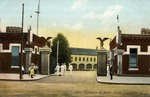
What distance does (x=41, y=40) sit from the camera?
→ 4425 cm

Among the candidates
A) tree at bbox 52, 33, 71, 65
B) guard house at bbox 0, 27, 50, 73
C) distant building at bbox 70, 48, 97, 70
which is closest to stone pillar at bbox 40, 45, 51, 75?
guard house at bbox 0, 27, 50, 73

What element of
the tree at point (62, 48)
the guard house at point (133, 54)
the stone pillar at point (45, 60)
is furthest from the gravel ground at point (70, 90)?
the tree at point (62, 48)

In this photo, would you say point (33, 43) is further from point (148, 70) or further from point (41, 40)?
point (148, 70)

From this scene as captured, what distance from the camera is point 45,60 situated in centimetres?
4006

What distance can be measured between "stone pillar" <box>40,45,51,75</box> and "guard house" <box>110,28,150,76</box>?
641 centimetres

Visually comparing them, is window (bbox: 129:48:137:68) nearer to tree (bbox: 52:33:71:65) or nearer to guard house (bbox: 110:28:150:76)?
guard house (bbox: 110:28:150:76)

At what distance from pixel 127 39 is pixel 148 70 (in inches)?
125

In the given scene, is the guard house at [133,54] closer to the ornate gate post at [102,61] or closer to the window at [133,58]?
the window at [133,58]

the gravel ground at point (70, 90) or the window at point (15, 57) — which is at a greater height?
the window at point (15, 57)

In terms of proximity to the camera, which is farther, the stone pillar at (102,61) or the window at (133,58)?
the stone pillar at (102,61)

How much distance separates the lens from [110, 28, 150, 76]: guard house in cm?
3744

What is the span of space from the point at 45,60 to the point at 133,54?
8.01m

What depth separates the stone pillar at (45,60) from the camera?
39938mm

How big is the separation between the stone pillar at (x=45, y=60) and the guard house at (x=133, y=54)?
21.0 ft
